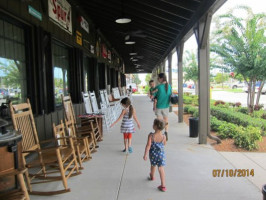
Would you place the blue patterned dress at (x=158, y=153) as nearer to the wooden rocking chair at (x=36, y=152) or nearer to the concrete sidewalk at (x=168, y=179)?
the concrete sidewalk at (x=168, y=179)

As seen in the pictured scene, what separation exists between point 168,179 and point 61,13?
14.1 ft

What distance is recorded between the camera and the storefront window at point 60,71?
5676mm

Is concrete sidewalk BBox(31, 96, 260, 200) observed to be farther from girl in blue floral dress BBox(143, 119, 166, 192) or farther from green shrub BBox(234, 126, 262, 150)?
green shrub BBox(234, 126, 262, 150)

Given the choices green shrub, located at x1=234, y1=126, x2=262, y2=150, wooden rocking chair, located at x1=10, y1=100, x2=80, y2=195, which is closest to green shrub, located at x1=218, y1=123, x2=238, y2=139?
green shrub, located at x1=234, y1=126, x2=262, y2=150

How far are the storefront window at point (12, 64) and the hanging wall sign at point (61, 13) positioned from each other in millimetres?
1052

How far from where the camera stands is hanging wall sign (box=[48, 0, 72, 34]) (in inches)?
198

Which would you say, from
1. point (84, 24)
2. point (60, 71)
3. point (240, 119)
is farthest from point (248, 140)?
point (84, 24)

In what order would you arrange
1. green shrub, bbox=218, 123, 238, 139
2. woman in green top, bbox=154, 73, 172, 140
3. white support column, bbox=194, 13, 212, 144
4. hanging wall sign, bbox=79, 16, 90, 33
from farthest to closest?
1. hanging wall sign, bbox=79, 16, 90, 33
2. green shrub, bbox=218, 123, 238, 139
3. woman in green top, bbox=154, 73, 172, 140
4. white support column, bbox=194, 13, 212, 144

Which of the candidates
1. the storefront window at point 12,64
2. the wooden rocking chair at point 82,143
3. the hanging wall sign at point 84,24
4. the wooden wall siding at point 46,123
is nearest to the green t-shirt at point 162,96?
the wooden rocking chair at point 82,143

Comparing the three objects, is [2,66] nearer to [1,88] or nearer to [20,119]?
[1,88]

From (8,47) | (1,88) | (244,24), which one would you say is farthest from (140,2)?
(244,24)

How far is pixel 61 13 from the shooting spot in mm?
5629

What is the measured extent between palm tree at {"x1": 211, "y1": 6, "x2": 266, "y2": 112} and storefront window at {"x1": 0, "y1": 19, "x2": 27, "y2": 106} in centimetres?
769

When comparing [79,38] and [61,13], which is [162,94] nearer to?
[61,13]
